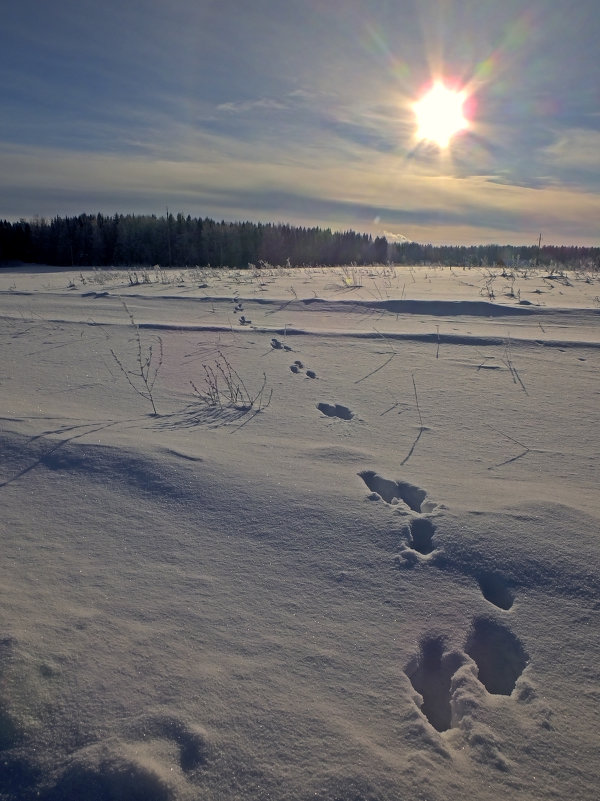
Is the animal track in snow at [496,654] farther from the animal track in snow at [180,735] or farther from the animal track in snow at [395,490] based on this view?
the animal track in snow at [180,735]

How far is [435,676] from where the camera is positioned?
1489mm

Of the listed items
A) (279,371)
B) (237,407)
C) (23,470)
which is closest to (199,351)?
(279,371)

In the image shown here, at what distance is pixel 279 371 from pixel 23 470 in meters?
2.17

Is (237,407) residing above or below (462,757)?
above

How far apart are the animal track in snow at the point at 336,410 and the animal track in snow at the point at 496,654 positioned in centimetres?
178

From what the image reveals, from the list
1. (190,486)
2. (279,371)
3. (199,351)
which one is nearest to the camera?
(190,486)

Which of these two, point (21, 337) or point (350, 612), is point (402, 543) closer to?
point (350, 612)

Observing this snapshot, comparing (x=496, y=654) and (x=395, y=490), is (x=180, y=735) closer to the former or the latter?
(x=496, y=654)

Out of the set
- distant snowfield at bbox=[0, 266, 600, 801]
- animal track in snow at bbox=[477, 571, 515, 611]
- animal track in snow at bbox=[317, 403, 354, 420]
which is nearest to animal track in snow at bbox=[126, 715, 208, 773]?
distant snowfield at bbox=[0, 266, 600, 801]

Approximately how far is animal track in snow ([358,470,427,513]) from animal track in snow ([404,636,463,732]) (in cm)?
75

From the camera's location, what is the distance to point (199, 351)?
16.0 feet

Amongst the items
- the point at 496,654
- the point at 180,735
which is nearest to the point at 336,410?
the point at 496,654

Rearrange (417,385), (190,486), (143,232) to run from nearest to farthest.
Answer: (190,486) → (417,385) → (143,232)

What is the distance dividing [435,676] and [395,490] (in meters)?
0.98
